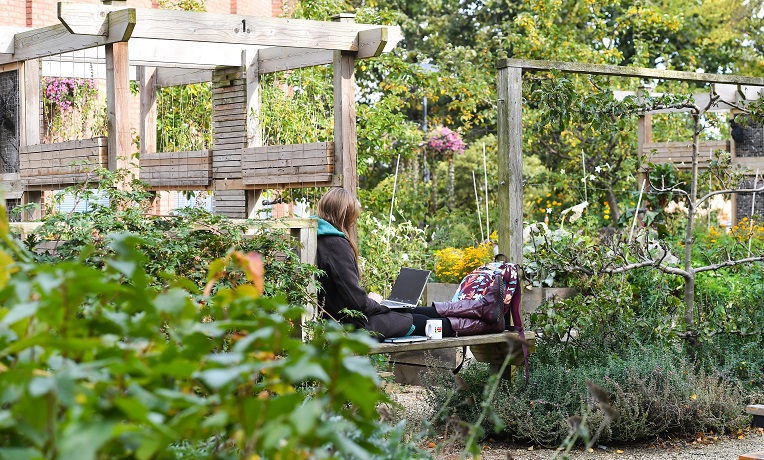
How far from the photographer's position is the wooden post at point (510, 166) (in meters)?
5.77

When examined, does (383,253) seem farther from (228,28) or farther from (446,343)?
(446,343)

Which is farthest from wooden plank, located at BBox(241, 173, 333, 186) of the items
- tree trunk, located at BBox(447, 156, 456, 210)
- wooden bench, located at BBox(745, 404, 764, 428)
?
tree trunk, located at BBox(447, 156, 456, 210)

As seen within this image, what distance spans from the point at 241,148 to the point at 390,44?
6.16 ft

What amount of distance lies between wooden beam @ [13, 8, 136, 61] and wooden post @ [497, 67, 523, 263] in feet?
7.65

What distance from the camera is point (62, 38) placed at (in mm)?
7004

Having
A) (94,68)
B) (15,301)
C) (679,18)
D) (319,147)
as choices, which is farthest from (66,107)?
(679,18)

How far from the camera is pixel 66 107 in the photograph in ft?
29.9

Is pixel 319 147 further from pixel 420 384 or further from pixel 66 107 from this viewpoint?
pixel 66 107

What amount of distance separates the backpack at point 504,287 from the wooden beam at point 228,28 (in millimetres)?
2016

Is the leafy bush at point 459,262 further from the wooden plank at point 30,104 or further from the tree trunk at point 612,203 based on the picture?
the tree trunk at point 612,203

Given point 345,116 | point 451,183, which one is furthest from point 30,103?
point 451,183

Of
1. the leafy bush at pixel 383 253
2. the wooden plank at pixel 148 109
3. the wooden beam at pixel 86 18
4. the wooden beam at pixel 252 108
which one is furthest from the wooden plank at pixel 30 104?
the leafy bush at pixel 383 253

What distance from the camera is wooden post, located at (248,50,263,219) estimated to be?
8.11 metres

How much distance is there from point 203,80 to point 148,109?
0.83m
